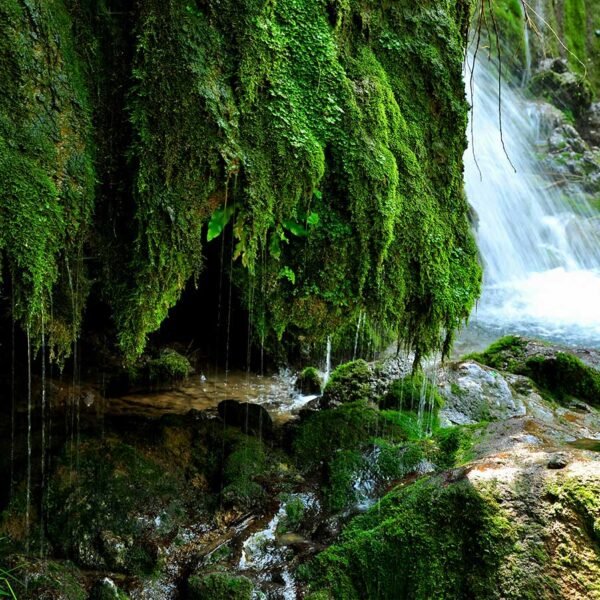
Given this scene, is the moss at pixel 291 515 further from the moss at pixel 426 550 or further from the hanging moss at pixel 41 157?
the hanging moss at pixel 41 157

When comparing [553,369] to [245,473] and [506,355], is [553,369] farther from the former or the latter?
[245,473]

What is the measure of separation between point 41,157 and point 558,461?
3066 millimetres

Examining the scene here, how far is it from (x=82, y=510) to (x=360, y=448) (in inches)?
86.8

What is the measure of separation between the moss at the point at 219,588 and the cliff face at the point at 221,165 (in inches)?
57.0

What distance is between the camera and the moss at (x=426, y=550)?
2.98 m

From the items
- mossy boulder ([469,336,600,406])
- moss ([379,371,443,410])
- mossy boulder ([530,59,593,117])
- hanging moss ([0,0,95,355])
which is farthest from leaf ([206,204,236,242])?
mossy boulder ([530,59,593,117])

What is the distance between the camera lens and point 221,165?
3.70 meters

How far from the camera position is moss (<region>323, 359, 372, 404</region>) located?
6953 millimetres

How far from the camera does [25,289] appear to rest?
3.28m

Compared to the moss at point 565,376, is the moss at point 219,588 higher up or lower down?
lower down

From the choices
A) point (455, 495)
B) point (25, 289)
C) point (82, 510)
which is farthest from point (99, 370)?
point (455, 495)

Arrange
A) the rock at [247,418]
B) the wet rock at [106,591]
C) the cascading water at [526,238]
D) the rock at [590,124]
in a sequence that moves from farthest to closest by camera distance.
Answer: the rock at [590,124] → the cascading water at [526,238] → the rock at [247,418] → the wet rock at [106,591]

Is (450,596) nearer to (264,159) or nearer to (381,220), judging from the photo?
(381,220)

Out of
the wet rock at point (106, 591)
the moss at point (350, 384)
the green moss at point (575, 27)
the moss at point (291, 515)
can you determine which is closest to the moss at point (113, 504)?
the wet rock at point (106, 591)
